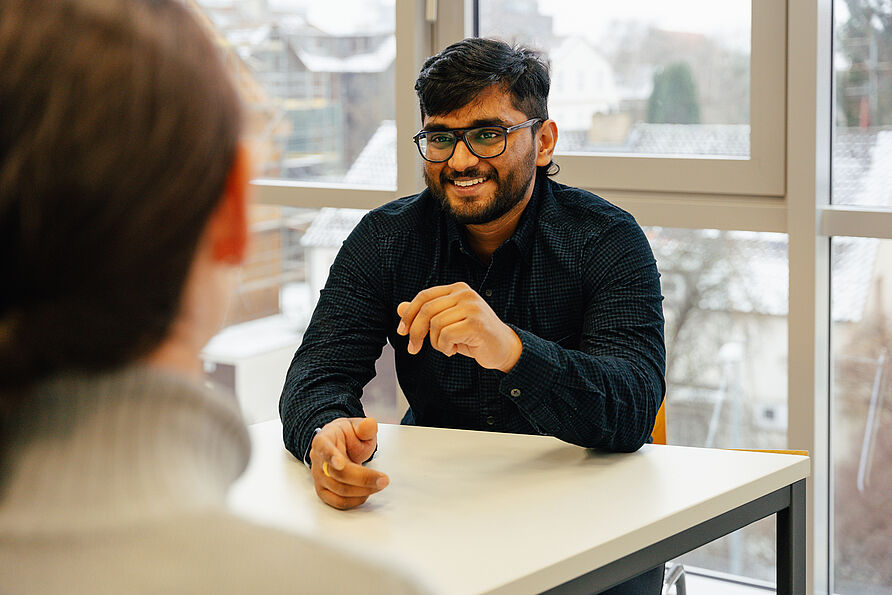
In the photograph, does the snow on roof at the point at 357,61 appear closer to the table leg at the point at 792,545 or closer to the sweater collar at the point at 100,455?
the table leg at the point at 792,545

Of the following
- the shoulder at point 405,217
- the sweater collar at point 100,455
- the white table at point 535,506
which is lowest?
the white table at point 535,506

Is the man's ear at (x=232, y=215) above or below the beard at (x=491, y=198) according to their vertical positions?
below

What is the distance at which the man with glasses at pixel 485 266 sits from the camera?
6.07 ft

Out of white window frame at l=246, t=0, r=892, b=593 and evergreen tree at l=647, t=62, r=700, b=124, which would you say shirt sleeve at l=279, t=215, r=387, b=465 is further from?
evergreen tree at l=647, t=62, r=700, b=124

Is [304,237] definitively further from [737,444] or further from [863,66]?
[863,66]

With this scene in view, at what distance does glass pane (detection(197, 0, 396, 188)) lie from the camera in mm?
3180

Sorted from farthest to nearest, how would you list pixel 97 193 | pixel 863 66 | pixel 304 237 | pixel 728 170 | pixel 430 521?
pixel 304 237
pixel 728 170
pixel 863 66
pixel 430 521
pixel 97 193

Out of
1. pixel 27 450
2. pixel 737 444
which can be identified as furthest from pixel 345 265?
pixel 27 450

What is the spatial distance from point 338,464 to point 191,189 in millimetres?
940

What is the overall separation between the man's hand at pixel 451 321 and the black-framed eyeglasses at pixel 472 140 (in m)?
0.57

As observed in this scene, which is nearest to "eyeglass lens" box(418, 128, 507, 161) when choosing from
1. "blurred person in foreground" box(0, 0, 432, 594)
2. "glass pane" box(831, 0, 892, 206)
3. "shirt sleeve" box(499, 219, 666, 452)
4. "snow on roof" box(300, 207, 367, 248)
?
"shirt sleeve" box(499, 219, 666, 452)

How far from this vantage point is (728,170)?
261cm

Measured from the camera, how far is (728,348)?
271 cm

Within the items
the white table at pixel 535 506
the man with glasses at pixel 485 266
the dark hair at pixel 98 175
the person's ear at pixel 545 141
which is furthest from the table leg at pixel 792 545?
the dark hair at pixel 98 175
